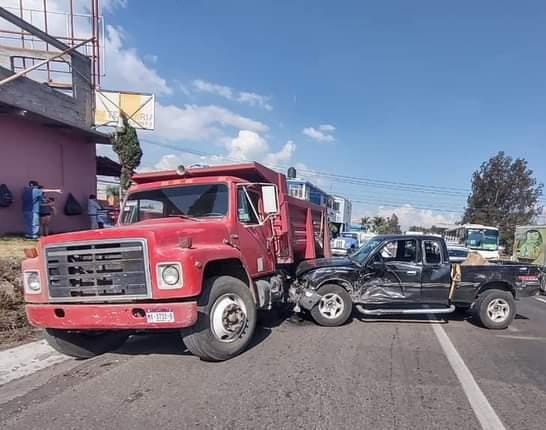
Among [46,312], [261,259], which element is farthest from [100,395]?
[261,259]

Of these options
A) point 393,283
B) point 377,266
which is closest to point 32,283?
point 377,266

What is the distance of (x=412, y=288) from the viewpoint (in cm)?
768

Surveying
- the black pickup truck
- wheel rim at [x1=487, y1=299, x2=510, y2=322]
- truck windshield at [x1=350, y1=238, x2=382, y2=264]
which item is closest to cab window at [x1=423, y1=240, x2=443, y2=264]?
the black pickup truck

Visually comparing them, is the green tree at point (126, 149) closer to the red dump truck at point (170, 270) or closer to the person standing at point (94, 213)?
the person standing at point (94, 213)

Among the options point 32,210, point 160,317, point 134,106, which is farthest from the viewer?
point 134,106

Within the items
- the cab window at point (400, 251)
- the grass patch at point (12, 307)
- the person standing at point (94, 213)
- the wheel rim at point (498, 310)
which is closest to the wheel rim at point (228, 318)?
the grass patch at point (12, 307)

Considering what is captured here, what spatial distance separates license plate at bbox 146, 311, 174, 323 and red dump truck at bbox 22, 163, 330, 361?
0.04 feet

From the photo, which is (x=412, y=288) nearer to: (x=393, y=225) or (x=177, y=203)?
(x=177, y=203)

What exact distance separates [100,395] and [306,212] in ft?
20.4

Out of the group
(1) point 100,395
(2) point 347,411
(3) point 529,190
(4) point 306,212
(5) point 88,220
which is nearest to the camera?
(2) point 347,411

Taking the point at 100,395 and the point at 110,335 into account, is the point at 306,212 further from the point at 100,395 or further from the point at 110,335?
the point at 100,395

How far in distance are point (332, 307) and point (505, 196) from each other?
5814 cm

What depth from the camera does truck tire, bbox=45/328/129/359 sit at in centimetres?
531

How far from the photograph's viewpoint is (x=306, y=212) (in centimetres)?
956
